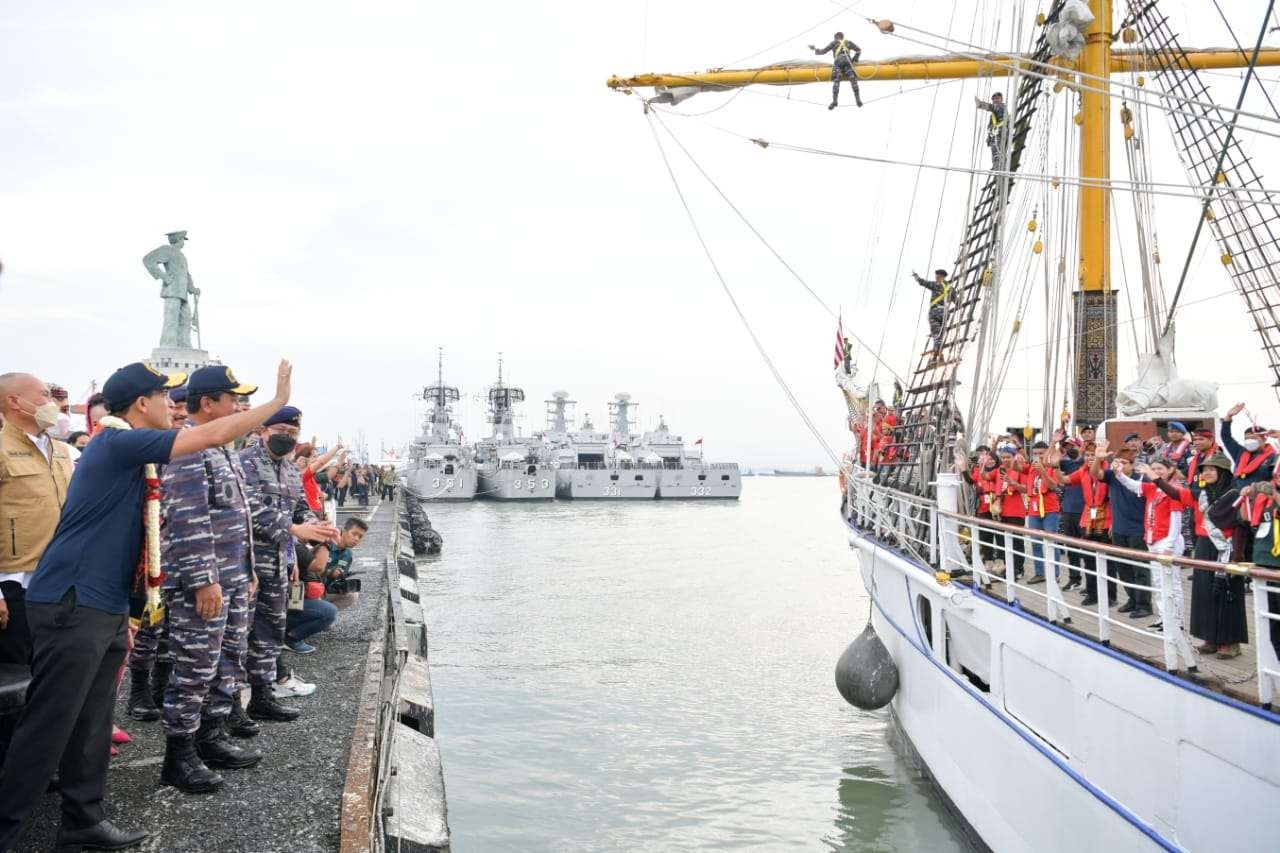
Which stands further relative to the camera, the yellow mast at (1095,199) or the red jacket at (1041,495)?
the yellow mast at (1095,199)

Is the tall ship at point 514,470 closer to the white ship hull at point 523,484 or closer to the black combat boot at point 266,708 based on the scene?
the white ship hull at point 523,484

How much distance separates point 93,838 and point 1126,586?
659 centimetres

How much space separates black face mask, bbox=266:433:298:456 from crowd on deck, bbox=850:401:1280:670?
554cm

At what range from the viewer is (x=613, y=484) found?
7269 cm

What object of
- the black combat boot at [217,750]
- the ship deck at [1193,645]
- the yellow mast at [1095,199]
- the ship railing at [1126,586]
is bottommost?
the black combat boot at [217,750]

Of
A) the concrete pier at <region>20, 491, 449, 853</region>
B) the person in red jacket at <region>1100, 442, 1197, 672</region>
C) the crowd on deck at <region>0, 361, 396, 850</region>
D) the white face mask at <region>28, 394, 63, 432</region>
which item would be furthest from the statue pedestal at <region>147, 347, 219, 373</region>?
the person in red jacket at <region>1100, 442, 1197, 672</region>

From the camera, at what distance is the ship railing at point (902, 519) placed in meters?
9.96

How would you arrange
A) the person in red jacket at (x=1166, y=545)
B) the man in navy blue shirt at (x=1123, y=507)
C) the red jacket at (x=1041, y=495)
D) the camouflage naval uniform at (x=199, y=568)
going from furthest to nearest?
1. the red jacket at (x=1041, y=495)
2. the man in navy blue shirt at (x=1123, y=507)
3. the person in red jacket at (x=1166, y=545)
4. the camouflage naval uniform at (x=199, y=568)

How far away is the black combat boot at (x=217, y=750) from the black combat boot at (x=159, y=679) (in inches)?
54.6

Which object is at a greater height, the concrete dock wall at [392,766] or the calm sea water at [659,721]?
the concrete dock wall at [392,766]

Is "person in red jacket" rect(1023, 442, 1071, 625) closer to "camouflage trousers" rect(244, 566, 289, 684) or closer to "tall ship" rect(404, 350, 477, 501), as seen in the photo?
"camouflage trousers" rect(244, 566, 289, 684)

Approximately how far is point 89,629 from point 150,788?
169 cm

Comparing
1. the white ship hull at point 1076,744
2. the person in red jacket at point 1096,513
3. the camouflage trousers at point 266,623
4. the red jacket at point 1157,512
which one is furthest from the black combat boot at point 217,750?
the person in red jacket at point 1096,513

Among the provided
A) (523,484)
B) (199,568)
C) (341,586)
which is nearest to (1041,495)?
(199,568)
